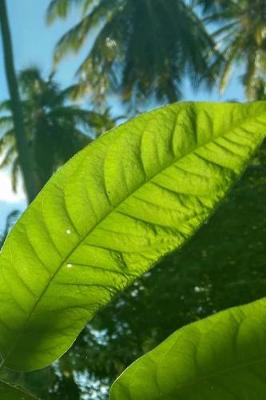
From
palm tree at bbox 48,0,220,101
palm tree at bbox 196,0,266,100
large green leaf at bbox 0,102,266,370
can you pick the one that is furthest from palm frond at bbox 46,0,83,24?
large green leaf at bbox 0,102,266,370

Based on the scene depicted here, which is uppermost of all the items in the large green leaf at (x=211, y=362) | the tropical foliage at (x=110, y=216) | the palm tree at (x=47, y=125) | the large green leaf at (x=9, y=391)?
the tropical foliage at (x=110, y=216)

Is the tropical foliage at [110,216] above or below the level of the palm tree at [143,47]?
above

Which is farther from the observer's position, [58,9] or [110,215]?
[58,9]

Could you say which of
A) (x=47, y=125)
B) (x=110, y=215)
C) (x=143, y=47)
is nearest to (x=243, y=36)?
(x=143, y=47)

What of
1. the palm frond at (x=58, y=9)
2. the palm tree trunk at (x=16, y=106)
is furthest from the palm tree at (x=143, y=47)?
the palm tree trunk at (x=16, y=106)

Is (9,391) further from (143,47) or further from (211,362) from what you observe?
(143,47)

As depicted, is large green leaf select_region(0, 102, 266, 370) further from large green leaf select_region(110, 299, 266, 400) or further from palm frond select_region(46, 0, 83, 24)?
palm frond select_region(46, 0, 83, 24)

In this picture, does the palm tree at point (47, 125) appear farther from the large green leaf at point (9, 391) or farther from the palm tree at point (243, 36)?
the large green leaf at point (9, 391)
